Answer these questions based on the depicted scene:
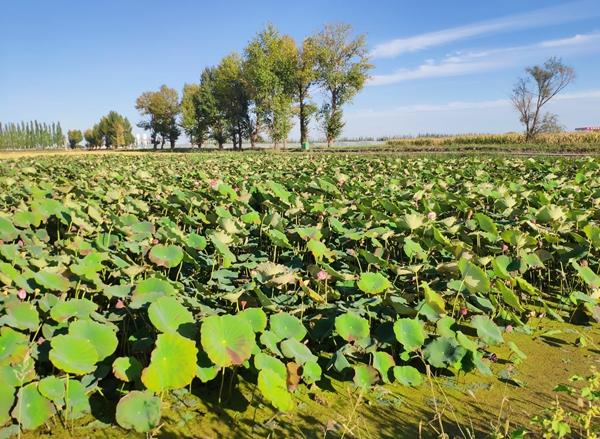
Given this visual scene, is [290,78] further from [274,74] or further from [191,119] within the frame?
[191,119]

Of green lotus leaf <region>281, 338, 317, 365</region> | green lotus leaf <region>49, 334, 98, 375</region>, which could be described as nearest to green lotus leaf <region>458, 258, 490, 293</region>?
green lotus leaf <region>281, 338, 317, 365</region>

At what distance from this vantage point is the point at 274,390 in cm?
187

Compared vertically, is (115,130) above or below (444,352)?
above

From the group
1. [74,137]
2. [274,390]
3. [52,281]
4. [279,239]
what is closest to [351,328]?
[274,390]

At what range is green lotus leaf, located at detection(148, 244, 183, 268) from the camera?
2.99 metres

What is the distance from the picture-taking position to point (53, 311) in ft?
7.40

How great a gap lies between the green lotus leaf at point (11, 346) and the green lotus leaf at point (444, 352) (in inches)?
72.5

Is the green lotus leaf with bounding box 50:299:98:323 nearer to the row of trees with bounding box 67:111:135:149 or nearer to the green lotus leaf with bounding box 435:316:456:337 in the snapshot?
the green lotus leaf with bounding box 435:316:456:337

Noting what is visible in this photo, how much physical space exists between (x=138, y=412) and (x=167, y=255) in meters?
1.31

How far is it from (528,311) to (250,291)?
6.88 feet

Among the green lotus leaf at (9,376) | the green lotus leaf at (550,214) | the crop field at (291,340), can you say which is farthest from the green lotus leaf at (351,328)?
the green lotus leaf at (550,214)

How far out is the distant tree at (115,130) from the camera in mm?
76812

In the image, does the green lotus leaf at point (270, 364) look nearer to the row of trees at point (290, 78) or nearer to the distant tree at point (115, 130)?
the row of trees at point (290, 78)

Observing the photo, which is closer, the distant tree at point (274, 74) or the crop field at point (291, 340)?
the crop field at point (291, 340)
